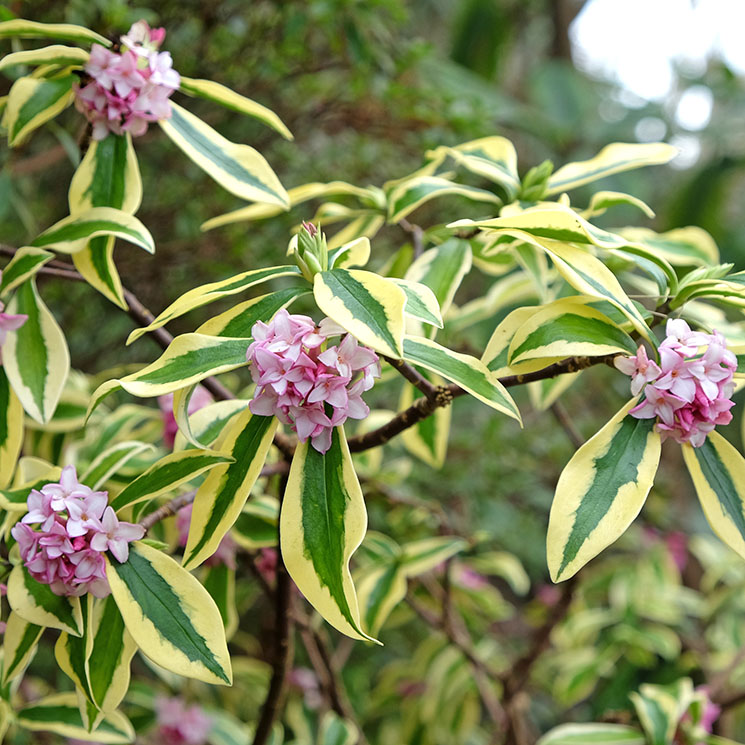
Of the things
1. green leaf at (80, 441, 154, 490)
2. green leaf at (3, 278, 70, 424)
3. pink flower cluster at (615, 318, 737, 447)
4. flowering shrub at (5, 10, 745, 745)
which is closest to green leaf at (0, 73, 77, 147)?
flowering shrub at (5, 10, 745, 745)

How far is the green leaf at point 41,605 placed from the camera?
0.45 metres

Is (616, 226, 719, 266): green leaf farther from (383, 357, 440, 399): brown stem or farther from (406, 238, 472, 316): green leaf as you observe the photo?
(383, 357, 440, 399): brown stem

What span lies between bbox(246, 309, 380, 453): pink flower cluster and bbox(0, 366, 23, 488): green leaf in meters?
0.27

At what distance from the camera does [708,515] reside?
1.43 feet

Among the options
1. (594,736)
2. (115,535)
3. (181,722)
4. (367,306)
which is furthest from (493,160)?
(181,722)

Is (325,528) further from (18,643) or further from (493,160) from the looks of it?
(493,160)

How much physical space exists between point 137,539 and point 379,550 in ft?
1.39

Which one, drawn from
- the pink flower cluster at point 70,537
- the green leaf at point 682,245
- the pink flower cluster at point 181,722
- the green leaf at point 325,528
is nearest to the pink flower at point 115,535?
the pink flower cluster at point 70,537

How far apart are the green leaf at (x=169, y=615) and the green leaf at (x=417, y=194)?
0.31 metres

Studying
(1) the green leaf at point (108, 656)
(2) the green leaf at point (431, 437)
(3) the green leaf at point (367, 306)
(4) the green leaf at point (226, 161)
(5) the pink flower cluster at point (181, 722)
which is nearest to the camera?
(3) the green leaf at point (367, 306)

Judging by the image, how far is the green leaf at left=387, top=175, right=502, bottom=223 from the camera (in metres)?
0.59

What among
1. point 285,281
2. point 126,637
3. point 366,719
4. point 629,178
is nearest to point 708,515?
point 126,637

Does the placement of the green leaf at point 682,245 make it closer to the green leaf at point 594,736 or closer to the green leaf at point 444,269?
the green leaf at point 444,269

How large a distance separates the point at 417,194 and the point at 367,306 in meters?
0.25
